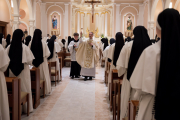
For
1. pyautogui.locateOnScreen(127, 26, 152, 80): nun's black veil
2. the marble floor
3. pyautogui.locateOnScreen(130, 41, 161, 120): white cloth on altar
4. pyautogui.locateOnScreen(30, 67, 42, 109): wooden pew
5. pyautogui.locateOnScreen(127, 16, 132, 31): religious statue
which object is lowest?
the marble floor

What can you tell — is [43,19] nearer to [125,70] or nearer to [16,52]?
[16,52]

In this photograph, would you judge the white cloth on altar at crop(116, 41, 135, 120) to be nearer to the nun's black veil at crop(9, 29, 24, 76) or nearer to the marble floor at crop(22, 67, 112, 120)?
the marble floor at crop(22, 67, 112, 120)

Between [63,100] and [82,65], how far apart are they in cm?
280

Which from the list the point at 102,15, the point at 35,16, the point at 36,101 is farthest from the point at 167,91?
the point at 102,15

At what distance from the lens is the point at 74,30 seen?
18.5 meters

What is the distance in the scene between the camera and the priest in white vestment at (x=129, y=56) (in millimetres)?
3035

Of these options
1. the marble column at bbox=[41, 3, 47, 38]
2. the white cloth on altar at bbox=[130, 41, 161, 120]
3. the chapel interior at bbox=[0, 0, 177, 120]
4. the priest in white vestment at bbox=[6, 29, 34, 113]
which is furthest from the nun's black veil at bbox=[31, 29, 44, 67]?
the marble column at bbox=[41, 3, 47, 38]

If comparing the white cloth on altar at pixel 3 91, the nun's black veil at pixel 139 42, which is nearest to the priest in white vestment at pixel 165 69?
the nun's black veil at pixel 139 42

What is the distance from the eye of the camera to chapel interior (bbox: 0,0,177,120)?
429 cm

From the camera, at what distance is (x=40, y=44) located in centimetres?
528

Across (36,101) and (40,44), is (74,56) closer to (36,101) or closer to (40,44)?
(40,44)

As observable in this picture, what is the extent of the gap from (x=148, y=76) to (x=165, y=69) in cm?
17

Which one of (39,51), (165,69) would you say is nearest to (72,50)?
(39,51)

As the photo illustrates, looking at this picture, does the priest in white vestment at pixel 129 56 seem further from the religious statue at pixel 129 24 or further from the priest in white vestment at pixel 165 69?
the religious statue at pixel 129 24
